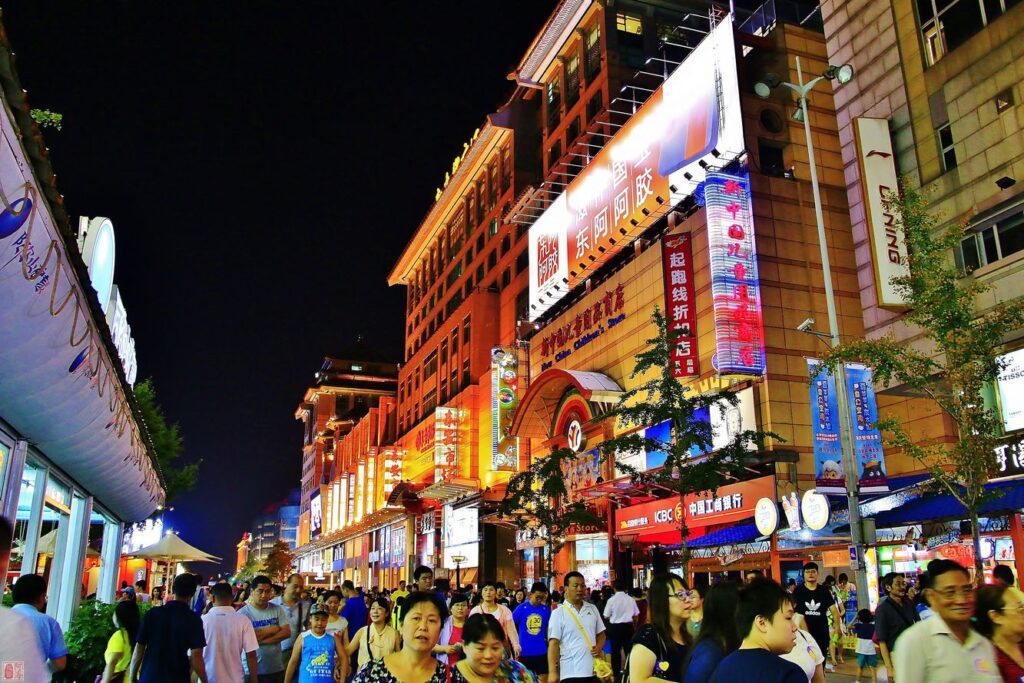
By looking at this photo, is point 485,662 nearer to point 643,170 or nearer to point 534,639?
point 534,639

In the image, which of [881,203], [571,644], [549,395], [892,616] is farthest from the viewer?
[549,395]

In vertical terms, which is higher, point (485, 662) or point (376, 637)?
point (485, 662)

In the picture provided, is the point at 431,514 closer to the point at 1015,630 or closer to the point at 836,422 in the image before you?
the point at 836,422

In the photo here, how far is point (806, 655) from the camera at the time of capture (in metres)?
5.92

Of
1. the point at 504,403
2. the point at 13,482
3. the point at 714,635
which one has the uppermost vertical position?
the point at 504,403

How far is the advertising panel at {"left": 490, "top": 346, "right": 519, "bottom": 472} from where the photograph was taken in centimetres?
4178

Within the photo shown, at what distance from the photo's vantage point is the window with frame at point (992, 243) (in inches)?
797

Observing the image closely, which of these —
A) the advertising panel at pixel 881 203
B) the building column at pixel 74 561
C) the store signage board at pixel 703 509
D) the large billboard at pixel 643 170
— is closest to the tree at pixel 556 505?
the store signage board at pixel 703 509

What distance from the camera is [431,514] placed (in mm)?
55500

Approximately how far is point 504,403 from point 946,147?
2467 centimetres

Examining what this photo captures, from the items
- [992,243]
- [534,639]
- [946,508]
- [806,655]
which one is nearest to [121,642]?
[534,639]

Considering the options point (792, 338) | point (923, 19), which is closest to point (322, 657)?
point (792, 338)

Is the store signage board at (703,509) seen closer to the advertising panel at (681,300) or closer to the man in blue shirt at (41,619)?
the advertising panel at (681,300)

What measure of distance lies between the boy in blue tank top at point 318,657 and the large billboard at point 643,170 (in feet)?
72.7
